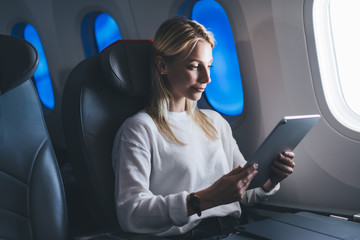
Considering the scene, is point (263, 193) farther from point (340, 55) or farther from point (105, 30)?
point (105, 30)

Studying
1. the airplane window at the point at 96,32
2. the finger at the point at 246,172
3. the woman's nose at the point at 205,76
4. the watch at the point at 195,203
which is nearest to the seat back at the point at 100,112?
the woman's nose at the point at 205,76

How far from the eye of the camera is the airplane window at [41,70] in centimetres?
436

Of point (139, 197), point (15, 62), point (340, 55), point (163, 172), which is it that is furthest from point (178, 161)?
point (340, 55)

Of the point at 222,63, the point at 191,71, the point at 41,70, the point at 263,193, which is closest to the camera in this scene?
the point at 191,71

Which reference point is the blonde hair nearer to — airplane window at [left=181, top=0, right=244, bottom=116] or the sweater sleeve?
the sweater sleeve

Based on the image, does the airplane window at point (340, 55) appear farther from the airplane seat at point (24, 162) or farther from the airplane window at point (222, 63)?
the airplane seat at point (24, 162)

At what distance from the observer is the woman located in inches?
46.0

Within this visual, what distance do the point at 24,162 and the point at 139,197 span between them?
0.47 m

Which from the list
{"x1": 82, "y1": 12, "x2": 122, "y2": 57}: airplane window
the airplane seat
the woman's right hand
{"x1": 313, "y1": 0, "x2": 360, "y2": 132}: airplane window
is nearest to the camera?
the woman's right hand

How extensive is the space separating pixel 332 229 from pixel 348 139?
44 centimetres

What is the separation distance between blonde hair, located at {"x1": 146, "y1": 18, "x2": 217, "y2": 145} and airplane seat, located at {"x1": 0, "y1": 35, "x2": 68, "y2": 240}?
454 mm

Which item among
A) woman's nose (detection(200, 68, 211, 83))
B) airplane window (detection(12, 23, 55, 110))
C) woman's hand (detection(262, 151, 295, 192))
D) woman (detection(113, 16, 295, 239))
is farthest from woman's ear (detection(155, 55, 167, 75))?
airplane window (detection(12, 23, 55, 110))

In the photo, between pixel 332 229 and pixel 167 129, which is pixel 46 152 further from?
pixel 332 229

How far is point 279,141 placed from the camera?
1.20 m
